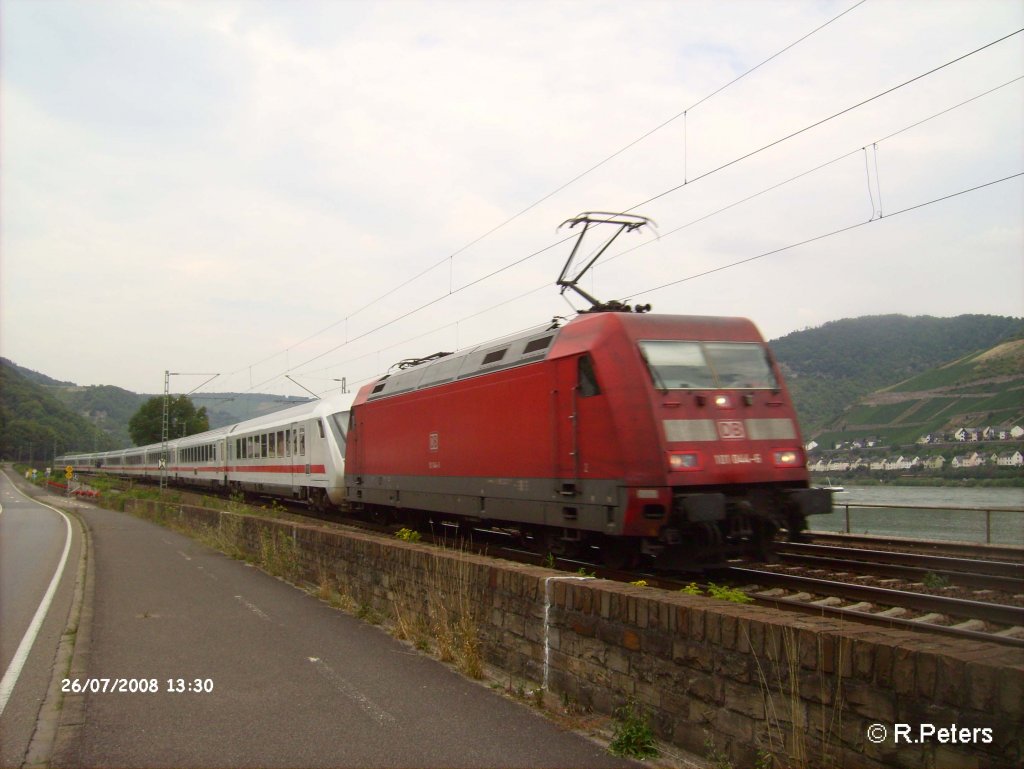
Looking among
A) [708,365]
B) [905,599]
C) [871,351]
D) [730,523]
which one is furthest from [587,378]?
[871,351]

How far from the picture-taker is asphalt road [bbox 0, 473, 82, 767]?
18.6 feet

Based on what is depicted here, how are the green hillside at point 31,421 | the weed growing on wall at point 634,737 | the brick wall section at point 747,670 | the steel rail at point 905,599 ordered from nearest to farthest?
the brick wall section at point 747,670 < the weed growing on wall at point 634,737 < the steel rail at point 905,599 < the green hillside at point 31,421

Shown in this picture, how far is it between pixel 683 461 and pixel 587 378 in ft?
5.20

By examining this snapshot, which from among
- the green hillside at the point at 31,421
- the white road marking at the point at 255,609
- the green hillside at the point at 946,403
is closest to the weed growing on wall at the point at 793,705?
the white road marking at the point at 255,609

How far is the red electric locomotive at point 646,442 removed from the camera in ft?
30.0

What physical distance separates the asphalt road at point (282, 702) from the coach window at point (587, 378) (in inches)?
142

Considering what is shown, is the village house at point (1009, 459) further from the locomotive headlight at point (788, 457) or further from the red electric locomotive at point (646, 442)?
the locomotive headlight at point (788, 457)

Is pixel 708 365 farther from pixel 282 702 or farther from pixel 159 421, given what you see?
pixel 159 421

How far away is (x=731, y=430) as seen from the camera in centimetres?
969

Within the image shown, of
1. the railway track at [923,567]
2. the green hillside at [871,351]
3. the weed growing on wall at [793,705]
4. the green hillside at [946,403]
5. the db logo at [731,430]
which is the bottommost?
the railway track at [923,567]

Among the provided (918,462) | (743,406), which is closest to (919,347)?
(918,462)

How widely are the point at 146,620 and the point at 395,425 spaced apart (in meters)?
7.75

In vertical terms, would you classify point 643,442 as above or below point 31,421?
below

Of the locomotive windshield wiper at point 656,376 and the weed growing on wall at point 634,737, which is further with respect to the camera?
the locomotive windshield wiper at point 656,376
